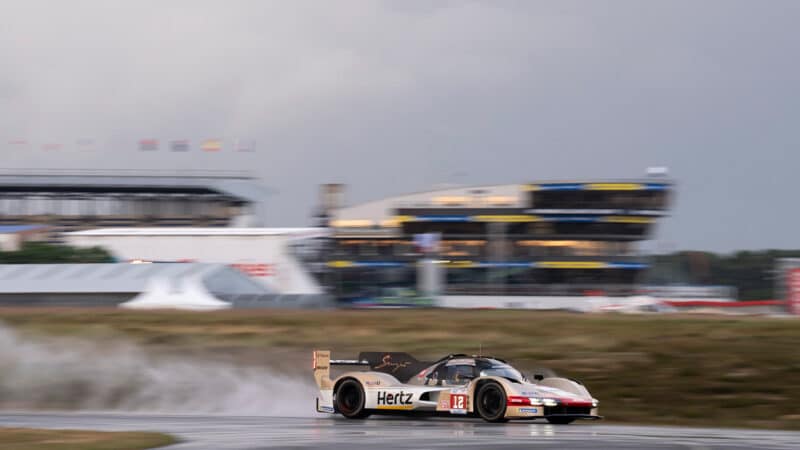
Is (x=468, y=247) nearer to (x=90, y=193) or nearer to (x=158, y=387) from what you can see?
(x=90, y=193)

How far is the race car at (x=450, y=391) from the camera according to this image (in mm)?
14648

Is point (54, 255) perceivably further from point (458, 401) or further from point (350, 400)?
point (458, 401)

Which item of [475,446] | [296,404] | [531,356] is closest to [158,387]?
[296,404]

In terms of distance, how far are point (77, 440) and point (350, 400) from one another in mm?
5033

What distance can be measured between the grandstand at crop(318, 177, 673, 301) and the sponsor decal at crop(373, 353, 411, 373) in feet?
158

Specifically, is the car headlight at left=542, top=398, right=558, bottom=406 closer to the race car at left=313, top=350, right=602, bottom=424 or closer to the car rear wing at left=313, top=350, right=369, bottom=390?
the race car at left=313, top=350, right=602, bottom=424

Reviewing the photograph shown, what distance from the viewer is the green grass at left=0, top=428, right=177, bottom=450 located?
12.0 m

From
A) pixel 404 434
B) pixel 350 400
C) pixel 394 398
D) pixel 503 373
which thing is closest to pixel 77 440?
pixel 404 434

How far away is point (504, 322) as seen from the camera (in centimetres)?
2866

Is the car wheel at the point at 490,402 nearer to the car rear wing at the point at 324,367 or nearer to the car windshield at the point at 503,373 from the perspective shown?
the car windshield at the point at 503,373

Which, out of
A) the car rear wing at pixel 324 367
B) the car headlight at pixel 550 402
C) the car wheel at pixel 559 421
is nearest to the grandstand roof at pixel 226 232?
the car rear wing at pixel 324 367

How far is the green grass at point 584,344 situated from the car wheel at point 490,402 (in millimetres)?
3291
